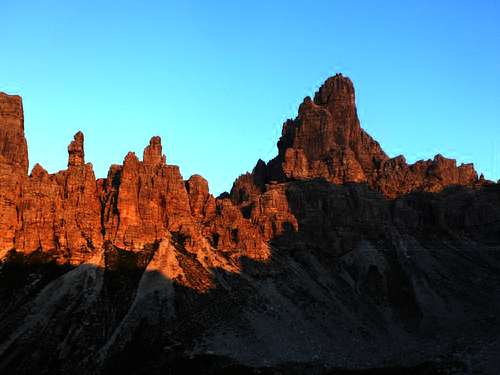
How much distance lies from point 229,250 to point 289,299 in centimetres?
2509

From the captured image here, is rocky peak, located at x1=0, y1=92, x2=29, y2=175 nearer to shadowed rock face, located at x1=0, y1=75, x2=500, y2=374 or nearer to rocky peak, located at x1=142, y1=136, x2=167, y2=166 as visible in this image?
shadowed rock face, located at x1=0, y1=75, x2=500, y2=374

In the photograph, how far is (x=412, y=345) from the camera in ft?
523

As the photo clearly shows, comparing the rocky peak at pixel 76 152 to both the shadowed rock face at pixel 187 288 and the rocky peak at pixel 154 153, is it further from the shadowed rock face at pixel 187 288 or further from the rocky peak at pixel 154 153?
the rocky peak at pixel 154 153

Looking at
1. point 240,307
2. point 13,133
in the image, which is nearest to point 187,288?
point 240,307

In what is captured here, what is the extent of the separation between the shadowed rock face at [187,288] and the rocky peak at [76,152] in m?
0.31

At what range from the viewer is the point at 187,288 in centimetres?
15450

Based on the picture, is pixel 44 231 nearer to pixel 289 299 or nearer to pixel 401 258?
pixel 289 299

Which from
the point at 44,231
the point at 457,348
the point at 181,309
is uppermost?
the point at 44,231

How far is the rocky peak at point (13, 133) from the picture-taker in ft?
603

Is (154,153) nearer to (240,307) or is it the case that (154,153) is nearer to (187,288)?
(187,288)

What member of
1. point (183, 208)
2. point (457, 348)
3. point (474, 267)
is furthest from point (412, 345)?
A: point (183, 208)

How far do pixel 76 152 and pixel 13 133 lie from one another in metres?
17.1

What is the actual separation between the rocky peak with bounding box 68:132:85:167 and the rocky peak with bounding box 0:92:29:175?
1152cm

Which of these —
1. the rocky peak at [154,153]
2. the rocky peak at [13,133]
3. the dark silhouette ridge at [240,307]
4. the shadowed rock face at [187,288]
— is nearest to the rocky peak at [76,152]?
the shadowed rock face at [187,288]
